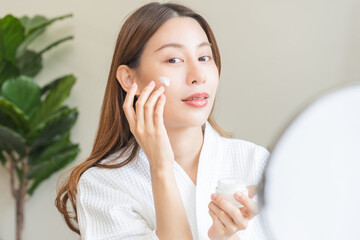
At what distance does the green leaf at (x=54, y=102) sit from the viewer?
210 cm

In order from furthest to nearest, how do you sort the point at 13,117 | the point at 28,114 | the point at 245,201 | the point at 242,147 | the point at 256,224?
the point at 28,114 < the point at 13,117 < the point at 242,147 < the point at 256,224 < the point at 245,201

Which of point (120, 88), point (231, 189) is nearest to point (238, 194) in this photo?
point (231, 189)

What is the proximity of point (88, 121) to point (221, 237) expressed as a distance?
1.68m

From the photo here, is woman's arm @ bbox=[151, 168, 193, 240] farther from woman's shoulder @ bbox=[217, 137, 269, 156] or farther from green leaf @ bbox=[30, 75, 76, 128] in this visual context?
green leaf @ bbox=[30, 75, 76, 128]

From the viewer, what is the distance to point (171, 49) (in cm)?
100

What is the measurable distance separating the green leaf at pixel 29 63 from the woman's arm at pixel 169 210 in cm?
156

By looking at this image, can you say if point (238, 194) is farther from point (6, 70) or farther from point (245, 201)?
point (6, 70)

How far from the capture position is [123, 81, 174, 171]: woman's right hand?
2.85 feet

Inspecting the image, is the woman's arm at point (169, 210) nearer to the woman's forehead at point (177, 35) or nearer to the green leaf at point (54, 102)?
the woman's forehead at point (177, 35)

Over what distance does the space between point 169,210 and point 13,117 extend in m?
1.41

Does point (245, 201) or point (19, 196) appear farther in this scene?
point (19, 196)

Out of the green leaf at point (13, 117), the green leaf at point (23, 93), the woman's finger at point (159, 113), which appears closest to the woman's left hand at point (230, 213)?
the woman's finger at point (159, 113)

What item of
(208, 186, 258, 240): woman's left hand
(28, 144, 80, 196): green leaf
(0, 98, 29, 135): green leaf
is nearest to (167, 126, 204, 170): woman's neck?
(208, 186, 258, 240): woman's left hand

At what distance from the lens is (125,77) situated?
1.12m
